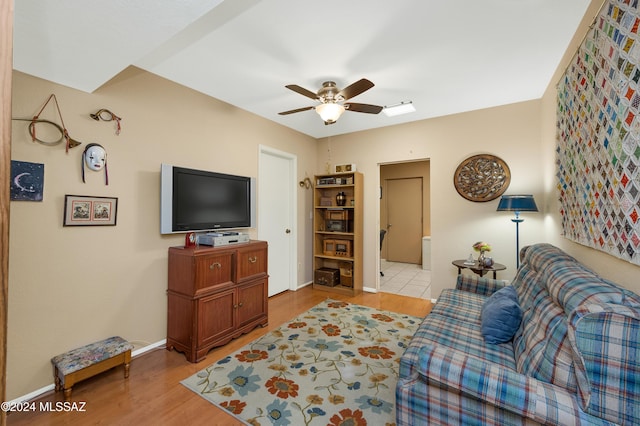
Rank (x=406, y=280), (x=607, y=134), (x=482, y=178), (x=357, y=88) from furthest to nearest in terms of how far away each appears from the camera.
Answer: (x=406, y=280) → (x=482, y=178) → (x=357, y=88) → (x=607, y=134)

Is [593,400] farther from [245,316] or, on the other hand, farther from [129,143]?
[129,143]

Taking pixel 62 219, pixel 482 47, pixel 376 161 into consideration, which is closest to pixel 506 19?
pixel 482 47

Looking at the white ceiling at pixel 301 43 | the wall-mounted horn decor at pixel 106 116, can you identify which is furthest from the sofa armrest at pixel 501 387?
the wall-mounted horn decor at pixel 106 116

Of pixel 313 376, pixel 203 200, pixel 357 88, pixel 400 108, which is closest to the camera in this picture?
pixel 313 376

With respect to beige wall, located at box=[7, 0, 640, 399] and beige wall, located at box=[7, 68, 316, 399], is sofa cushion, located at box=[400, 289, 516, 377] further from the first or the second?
beige wall, located at box=[7, 68, 316, 399]

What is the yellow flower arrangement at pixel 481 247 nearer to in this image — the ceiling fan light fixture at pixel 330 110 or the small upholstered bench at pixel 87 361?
the ceiling fan light fixture at pixel 330 110

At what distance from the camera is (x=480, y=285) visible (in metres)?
2.63

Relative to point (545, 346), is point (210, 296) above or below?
below

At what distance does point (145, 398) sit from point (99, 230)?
4.37ft

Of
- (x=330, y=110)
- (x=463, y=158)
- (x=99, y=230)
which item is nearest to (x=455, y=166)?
(x=463, y=158)

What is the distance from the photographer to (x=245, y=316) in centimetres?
275

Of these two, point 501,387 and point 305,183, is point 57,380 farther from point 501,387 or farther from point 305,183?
point 305,183

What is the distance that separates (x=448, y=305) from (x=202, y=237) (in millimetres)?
2404

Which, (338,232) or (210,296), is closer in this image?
(210,296)
